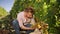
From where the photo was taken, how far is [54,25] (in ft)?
36.1

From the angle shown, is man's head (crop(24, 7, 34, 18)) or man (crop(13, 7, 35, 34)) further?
man's head (crop(24, 7, 34, 18))

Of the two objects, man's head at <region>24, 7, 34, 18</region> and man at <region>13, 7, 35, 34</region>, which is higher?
man's head at <region>24, 7, 34, 18</region>

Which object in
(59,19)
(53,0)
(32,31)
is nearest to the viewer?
(32,31)

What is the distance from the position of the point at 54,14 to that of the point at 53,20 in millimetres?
266

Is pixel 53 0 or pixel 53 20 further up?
pixel 53 0

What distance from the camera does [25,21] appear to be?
263 inches

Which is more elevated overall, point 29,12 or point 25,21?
point 29,12

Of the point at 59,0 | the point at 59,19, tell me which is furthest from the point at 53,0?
the point at 59,19

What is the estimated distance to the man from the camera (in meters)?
6.63

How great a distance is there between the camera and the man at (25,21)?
21.8 ft

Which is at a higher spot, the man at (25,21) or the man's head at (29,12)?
the man's head at (29,12)

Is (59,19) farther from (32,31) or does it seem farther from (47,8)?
(32,31)

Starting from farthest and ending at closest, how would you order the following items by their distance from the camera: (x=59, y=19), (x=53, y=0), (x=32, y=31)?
(x=53, y=0) < (x=59, y=19) < (x=32, y=31)

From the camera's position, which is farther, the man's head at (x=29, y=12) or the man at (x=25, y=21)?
the man's head at (x=29, y=12)
